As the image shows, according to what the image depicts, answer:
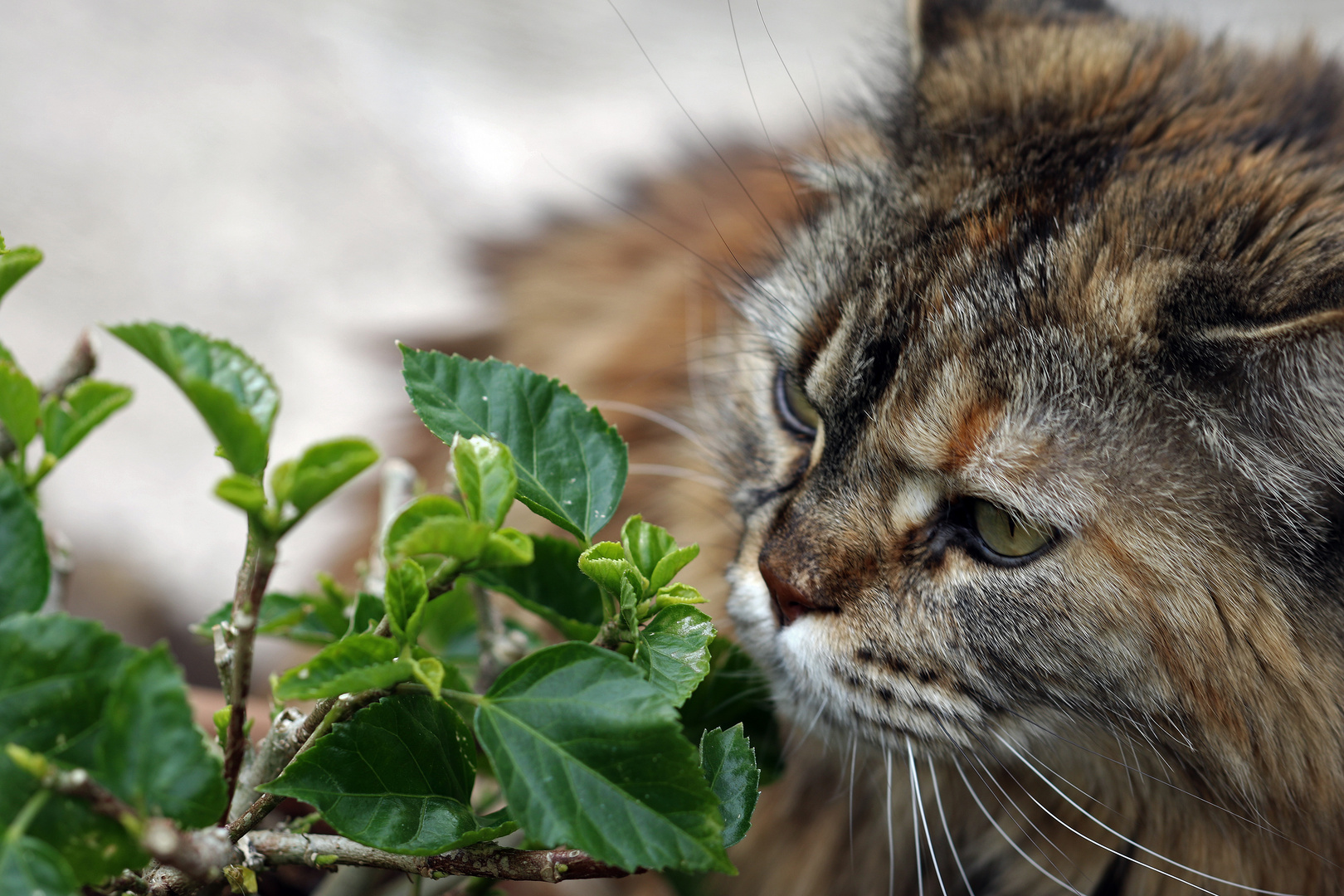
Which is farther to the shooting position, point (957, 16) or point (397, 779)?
point (957, 16)

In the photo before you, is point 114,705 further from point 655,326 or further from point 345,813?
point 655,326

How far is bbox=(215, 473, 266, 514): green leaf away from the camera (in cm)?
50

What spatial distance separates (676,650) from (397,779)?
194 millimetres

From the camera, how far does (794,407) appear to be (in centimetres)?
129

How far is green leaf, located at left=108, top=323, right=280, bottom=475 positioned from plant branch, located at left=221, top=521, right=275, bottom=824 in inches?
2.0

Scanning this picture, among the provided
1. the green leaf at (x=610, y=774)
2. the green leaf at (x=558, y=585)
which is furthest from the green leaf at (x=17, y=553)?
the green leaf at (x=558, y=585)

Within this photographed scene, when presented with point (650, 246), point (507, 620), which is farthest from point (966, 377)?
point (650, 246)

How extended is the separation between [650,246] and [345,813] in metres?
1.69

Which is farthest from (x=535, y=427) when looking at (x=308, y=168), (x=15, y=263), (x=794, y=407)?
(x=308, y=168)

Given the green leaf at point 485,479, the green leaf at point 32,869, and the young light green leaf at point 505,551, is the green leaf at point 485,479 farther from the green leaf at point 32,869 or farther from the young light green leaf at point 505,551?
the green leaf at point 32,869

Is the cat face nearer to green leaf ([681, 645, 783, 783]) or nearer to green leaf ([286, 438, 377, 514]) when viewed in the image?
green leaf ([681, 645, 783, 783])

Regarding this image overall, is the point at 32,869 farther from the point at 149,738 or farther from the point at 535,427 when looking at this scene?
the point at 535,427

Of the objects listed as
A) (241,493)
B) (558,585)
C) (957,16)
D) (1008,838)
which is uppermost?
(957,16)

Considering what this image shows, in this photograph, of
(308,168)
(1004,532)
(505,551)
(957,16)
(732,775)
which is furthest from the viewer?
(308,168)
